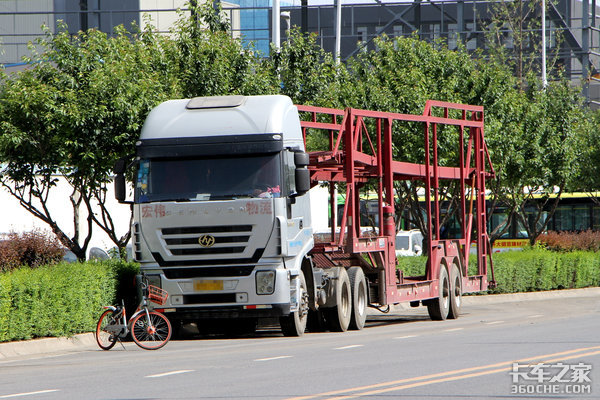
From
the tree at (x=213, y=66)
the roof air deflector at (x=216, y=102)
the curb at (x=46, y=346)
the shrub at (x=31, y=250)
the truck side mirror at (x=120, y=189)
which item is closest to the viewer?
the curb at (x=46, y=346)

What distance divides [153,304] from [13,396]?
6808 millimetres

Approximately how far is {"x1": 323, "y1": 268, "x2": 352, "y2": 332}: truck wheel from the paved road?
1.37ft

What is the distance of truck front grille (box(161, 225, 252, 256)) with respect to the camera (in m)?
16.0

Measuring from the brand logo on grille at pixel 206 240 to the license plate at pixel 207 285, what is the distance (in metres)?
0.61

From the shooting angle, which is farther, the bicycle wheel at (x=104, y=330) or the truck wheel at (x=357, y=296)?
the truck wheel at (x=357, y=296)

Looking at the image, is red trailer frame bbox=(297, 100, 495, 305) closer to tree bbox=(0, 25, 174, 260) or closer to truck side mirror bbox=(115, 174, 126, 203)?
tree bbox=(0, 25, 174, 260)

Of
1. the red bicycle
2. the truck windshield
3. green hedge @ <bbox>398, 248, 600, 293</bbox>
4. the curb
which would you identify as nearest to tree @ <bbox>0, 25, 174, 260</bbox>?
the truck windshield

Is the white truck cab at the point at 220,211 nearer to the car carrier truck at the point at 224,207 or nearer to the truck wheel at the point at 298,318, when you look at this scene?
the car carrier truck at the point at 224,207

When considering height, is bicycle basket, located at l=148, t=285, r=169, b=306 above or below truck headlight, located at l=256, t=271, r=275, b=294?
below

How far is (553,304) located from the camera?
28891 millimetres

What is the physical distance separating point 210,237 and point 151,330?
5.57 ft

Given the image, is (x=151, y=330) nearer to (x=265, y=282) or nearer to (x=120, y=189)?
(x=265, y=282)

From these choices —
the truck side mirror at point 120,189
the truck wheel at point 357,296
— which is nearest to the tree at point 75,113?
the truck side mirror at point 120,189

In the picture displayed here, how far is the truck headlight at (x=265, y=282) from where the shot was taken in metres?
16.1
